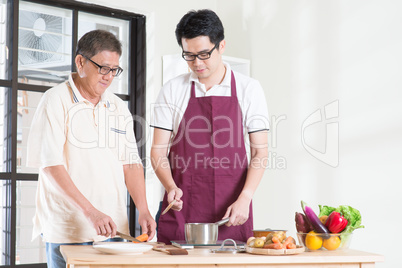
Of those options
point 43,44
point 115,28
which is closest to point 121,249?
point 43,44

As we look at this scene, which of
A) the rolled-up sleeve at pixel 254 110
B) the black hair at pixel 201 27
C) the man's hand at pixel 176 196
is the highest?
the black hair at pixel 201 27

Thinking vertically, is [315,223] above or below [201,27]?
below

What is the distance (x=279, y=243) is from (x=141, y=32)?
2990 mm

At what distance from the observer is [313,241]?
1.86 m

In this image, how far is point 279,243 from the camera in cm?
174

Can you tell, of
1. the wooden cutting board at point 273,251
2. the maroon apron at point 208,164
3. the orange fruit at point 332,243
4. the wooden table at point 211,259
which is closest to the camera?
Answer: the wooden table at point 211,259

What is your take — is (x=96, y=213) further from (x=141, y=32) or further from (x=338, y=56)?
(x=141, y=32)

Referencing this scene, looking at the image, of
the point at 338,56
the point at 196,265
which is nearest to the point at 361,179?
the point at 338,56

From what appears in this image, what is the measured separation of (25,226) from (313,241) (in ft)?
8.64

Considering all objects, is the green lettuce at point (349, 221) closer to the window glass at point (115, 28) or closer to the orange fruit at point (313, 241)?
the orange fruit at point (313, 241)

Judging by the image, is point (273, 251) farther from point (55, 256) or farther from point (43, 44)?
point (43, 44)

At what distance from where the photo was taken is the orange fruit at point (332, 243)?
1860 mm

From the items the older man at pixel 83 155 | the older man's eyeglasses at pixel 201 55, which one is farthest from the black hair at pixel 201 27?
the older man at pixel 83 155

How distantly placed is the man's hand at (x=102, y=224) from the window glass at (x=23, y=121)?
209 cm
